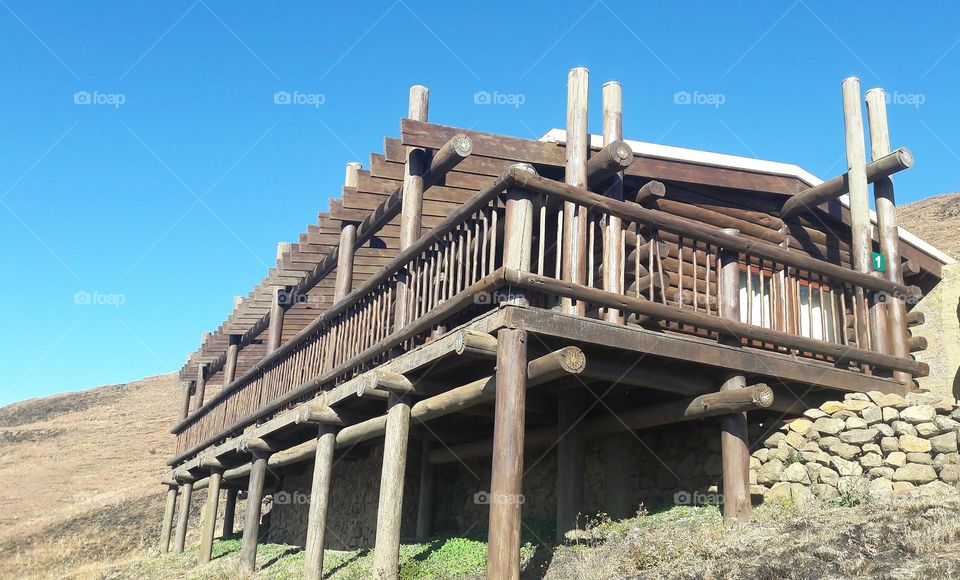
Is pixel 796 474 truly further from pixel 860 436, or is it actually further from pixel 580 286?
pixel 580 286

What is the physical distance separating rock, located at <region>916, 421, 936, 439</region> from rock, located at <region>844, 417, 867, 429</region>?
0.53 meters

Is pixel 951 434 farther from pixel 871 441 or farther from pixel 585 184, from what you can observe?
pixel 585 184

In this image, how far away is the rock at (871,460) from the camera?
27.6 feet

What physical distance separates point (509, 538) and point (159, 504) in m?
29.1

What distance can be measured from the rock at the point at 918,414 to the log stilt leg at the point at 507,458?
4018mm

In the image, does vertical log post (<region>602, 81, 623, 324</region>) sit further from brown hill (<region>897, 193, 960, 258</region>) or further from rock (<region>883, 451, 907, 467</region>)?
brown hill (<region>897, 193, 960, 258</region>)

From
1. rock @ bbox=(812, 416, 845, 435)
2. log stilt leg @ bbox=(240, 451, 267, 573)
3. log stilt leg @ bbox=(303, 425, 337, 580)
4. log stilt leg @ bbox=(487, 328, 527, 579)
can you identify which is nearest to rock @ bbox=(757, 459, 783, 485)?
rock @ bbox=(812, 416, 845, 435)

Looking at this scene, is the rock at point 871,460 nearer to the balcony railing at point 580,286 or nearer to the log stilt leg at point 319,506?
the balcony railing at point 580,286

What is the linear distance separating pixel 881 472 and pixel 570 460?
3.17 meters

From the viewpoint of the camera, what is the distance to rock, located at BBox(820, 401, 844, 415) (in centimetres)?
905

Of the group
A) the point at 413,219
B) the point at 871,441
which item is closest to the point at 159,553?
the point at 413,219

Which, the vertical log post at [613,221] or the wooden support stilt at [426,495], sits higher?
the vertical log post at [613,221]

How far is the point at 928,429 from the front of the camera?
27.1 ft

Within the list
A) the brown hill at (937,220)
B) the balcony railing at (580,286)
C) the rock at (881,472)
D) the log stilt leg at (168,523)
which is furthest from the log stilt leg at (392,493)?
the brown hill at (937,220)
